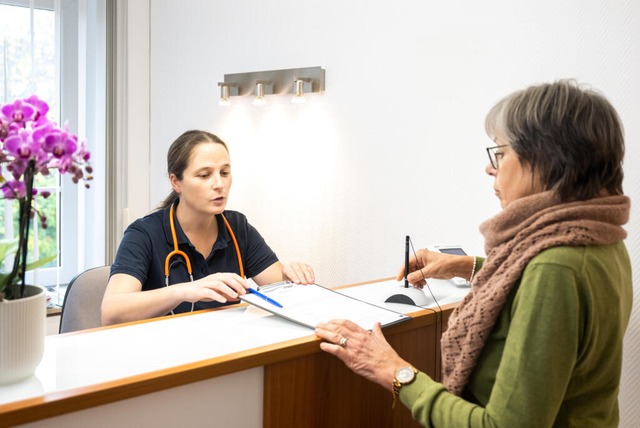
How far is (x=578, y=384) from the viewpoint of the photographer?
1.08 metres

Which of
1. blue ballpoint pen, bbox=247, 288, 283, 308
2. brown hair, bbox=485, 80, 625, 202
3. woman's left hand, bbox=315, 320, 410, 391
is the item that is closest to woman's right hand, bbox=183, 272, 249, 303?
blue ballpoint pen, bbox=247, 288, 283, 308

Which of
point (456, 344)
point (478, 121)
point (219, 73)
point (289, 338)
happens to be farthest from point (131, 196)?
point (456, 344)

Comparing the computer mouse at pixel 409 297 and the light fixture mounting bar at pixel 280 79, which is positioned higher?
the light fixture mounting bar at pixel 280 79

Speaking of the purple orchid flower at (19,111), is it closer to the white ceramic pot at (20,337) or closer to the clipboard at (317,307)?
the white ceramic pot at (20,337)

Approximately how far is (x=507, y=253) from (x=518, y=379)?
239 millimetres

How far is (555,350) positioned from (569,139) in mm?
367

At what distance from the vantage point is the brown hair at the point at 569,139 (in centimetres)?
108

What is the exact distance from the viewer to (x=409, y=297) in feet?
5.68

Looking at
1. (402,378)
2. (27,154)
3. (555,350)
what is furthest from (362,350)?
(27,154)

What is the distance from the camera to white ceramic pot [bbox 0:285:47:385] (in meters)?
1.06

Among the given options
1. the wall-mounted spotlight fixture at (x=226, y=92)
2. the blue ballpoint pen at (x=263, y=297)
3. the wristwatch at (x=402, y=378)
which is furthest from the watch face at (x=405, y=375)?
the wall-mounted spotlight fixture at (x=226, y=92)

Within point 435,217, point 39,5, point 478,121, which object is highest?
point 39,5

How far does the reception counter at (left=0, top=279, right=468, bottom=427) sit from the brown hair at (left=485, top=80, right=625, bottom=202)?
0.59m

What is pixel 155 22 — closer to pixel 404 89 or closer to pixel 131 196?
pixel 131 196
